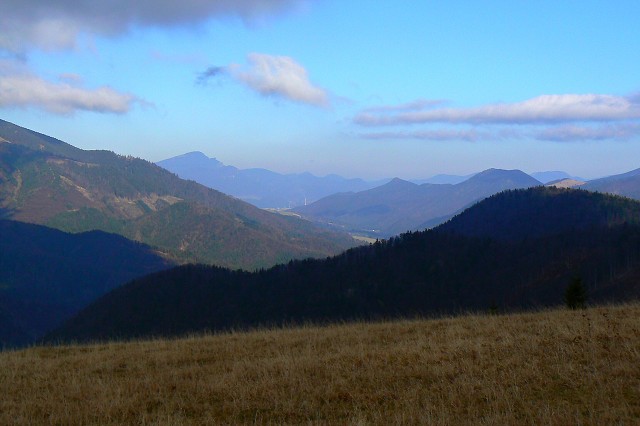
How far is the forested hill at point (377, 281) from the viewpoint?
126500 millimetres

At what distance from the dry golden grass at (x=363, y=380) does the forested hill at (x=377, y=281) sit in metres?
106

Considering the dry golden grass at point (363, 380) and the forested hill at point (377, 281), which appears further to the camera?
the forested hill at point (377, 281)

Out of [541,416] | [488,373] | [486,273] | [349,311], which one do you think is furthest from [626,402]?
[486,273]

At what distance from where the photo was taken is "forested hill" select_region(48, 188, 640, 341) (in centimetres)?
12650

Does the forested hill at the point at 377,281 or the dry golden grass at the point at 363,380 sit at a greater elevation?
the dry golden grass at the point at 363,380

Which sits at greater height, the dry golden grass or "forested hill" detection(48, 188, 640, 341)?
the dry golden grass

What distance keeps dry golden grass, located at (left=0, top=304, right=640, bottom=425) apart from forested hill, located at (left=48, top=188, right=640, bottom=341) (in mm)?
106279

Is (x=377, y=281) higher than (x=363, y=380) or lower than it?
lower

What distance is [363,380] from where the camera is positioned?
409 inches

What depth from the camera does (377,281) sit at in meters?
152

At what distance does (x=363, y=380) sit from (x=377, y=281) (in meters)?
143

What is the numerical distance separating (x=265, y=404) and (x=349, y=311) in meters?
130

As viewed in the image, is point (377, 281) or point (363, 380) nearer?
point (363, 380)

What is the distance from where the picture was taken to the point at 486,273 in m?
144
